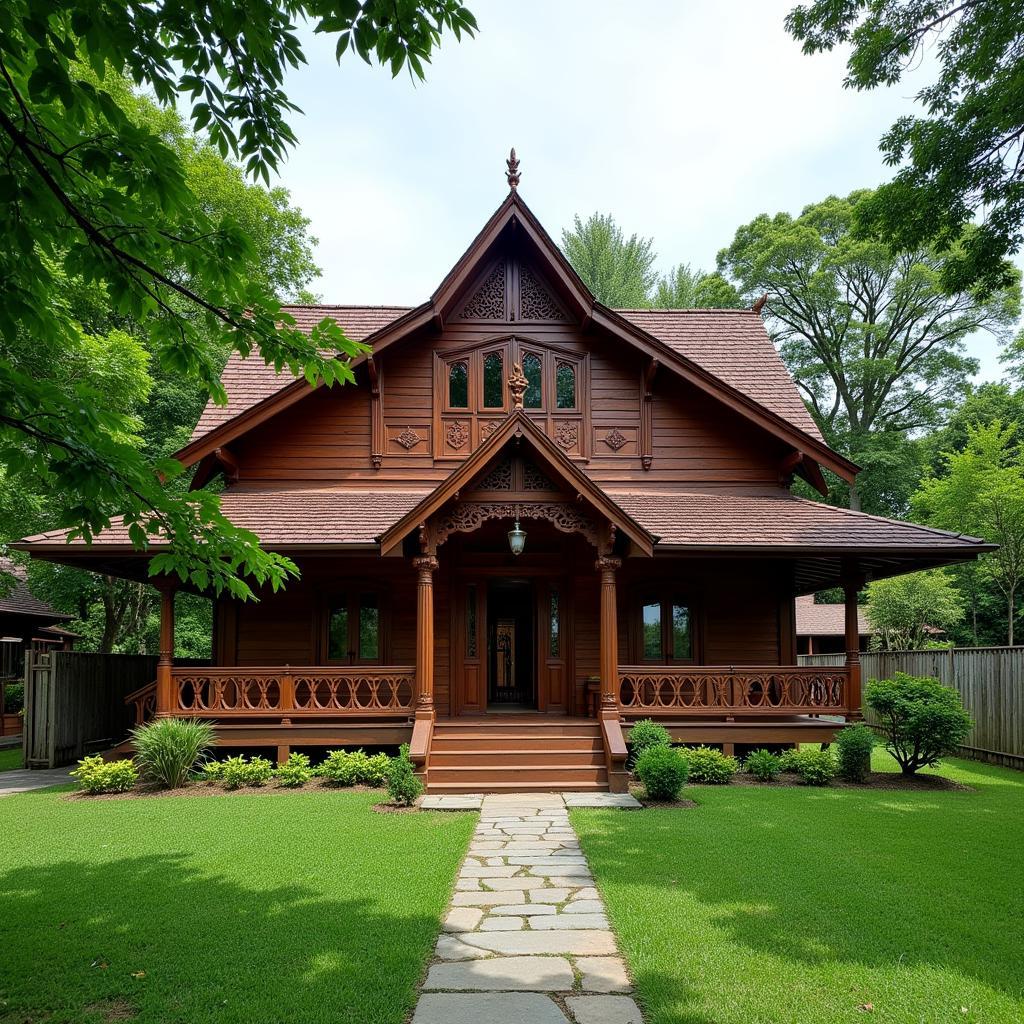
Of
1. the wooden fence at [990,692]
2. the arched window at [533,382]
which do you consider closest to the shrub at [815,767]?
the wooden fence at [990,692]

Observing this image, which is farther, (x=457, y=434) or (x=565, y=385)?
(x=565, y=385)

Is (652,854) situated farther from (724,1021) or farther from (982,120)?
(982,120)

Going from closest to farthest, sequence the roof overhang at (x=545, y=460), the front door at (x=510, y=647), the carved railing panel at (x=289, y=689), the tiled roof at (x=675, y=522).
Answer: the roof overhang at (x=545, y=460)
the tiled roof at (x=675, y=522)
the carved railing panel at (x=289, y=689)
the front door at (x=510, y=647)

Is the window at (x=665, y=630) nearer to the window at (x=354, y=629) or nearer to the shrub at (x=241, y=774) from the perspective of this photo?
the window at (x=354, y=629)

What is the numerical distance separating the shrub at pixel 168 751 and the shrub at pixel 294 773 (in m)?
1.27

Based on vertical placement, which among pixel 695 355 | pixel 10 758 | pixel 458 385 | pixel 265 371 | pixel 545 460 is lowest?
pixel 10 758

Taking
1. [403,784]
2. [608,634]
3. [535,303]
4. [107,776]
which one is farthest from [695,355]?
[107,776]

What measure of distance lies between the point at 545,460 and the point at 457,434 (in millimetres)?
3806

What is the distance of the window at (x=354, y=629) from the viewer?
566 inches

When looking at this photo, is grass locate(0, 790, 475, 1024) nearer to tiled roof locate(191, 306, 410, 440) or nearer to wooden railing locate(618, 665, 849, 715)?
wooden railing locate(618, 665, 849, 715)

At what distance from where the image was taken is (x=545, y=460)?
11.6 metres

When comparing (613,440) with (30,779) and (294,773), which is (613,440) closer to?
(294,773)

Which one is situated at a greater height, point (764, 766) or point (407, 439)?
point (407, 439)

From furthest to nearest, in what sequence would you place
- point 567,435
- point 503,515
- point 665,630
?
point 567,435, point 665,630, point 503,515
